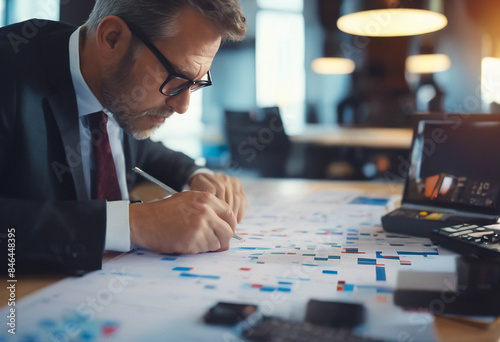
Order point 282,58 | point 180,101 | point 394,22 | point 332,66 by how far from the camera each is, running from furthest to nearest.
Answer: point 282,58 → point 332,66 → point 394,22 → point 180,101

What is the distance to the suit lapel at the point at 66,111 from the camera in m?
0.94

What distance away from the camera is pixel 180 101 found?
1.06 meters

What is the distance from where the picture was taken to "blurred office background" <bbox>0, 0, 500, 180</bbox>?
3406 mm

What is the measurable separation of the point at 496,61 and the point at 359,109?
3.91 feet

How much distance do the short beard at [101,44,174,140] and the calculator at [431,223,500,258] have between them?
25.9 inches

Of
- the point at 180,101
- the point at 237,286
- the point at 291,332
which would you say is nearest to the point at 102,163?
the point at 180,101

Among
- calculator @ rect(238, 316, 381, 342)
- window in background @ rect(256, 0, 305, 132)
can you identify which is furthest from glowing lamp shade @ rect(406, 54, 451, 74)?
calculator @ rect(238, 316, 381, 342)

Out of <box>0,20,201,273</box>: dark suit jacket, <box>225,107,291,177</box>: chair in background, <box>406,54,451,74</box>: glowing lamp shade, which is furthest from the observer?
<box>406,54,451,74</box>: glowing lamp shade

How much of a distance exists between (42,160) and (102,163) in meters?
0.20

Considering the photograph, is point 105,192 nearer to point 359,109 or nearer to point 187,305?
point 187,305

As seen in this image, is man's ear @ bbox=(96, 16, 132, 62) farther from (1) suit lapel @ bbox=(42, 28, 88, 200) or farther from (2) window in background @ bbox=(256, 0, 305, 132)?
(2) window in background @ bbox=(256, 0, 305, 132)

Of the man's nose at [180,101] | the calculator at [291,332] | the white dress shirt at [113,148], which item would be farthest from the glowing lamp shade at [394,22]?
the calculator at [291,332]

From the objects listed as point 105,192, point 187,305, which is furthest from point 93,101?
point 187,305

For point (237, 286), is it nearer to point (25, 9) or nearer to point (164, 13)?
point (164, 13)
